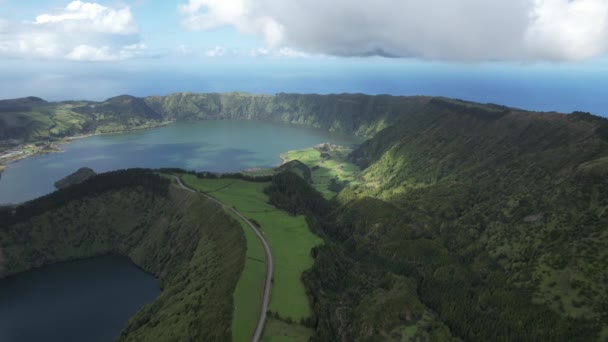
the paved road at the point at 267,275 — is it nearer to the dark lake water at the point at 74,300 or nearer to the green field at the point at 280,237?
the green field at the point at 280,237

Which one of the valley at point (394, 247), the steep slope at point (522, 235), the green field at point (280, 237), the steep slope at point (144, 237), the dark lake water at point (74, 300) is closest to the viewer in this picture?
the green field at point (280, 237)

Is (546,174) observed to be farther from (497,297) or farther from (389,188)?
(389,188)

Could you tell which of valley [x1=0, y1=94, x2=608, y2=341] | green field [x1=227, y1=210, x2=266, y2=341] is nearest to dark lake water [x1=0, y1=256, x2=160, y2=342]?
valley [x1=0, y1=94, x2=608, y2=341]

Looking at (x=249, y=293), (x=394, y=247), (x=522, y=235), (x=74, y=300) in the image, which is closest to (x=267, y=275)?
(x=249, y=293)

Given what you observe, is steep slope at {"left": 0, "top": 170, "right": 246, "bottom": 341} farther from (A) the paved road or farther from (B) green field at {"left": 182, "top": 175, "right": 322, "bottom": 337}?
(B) green field at {"left": 182, "top": 175, "right": 322, "bottom": 337}

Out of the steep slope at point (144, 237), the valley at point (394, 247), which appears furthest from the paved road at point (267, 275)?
the steep slope at point (144, 237)
